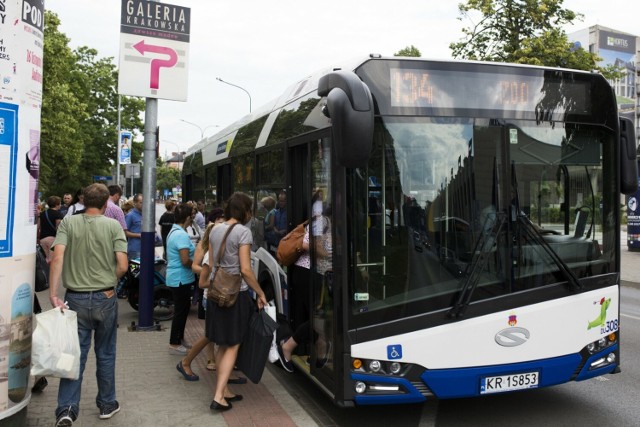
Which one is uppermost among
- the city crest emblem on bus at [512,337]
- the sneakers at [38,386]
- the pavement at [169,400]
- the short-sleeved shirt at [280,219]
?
the short-sleeved shirt at [280,219]

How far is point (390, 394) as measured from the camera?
4551 mm

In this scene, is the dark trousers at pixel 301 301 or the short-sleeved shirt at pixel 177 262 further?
the short-sleeved shirt at pixel 177 262

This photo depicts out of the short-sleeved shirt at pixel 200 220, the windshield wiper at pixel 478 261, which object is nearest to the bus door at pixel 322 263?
the windshield wiper at pixel 478 261

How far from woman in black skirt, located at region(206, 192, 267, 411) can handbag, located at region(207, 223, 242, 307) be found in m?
0.03

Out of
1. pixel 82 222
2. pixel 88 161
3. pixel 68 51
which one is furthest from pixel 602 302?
pixel 88 161

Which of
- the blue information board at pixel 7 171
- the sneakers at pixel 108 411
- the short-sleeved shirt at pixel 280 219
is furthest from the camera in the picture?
the short-sleeved shirt at pixel 280 219

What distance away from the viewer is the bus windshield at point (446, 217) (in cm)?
464

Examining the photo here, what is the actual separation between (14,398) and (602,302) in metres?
4.38

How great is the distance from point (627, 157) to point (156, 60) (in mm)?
5873

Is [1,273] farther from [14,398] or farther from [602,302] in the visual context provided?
[602,302]

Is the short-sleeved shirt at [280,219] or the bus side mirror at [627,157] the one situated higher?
the bus side mirror at [627,157]

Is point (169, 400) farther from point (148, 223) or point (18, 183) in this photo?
point (148, 223)

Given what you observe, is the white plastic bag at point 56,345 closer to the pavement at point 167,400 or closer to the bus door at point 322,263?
the pavement at point 167,400

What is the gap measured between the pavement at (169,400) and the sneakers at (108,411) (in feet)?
0.16
